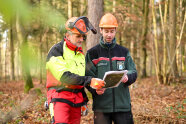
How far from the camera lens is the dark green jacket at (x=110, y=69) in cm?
290

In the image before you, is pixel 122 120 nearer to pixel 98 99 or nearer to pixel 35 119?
pixel 98 99

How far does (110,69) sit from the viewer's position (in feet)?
9.73

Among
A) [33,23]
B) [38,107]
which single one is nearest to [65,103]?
[33,23]

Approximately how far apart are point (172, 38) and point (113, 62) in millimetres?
8889

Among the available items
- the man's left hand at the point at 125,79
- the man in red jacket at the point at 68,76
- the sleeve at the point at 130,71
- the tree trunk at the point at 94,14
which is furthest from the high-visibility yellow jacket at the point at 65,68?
the tree trunk at the point at 94,14

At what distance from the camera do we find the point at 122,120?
2895 millimetres

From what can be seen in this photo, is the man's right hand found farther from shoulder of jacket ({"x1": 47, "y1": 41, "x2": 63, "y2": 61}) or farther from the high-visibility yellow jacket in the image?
shoulder of jacket ({"x1": 47, "y1": 41, "x2": 63, "y2": 61})

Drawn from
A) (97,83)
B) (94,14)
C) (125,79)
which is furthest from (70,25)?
(94,14)

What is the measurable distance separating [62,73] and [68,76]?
0.27 ft

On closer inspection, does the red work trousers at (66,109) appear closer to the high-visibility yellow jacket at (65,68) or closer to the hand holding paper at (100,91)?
the high-visibility yellow jacket at (65,68)

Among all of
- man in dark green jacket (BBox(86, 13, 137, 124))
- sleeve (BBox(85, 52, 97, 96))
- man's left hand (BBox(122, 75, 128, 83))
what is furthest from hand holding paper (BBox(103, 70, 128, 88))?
sleeve (BBox(85, 52, 97, 96))

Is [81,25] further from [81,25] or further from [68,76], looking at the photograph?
[68,76]

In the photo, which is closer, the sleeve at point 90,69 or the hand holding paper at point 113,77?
the hand holding paper at point 113,77

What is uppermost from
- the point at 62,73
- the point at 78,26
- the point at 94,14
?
the point at 94,14
